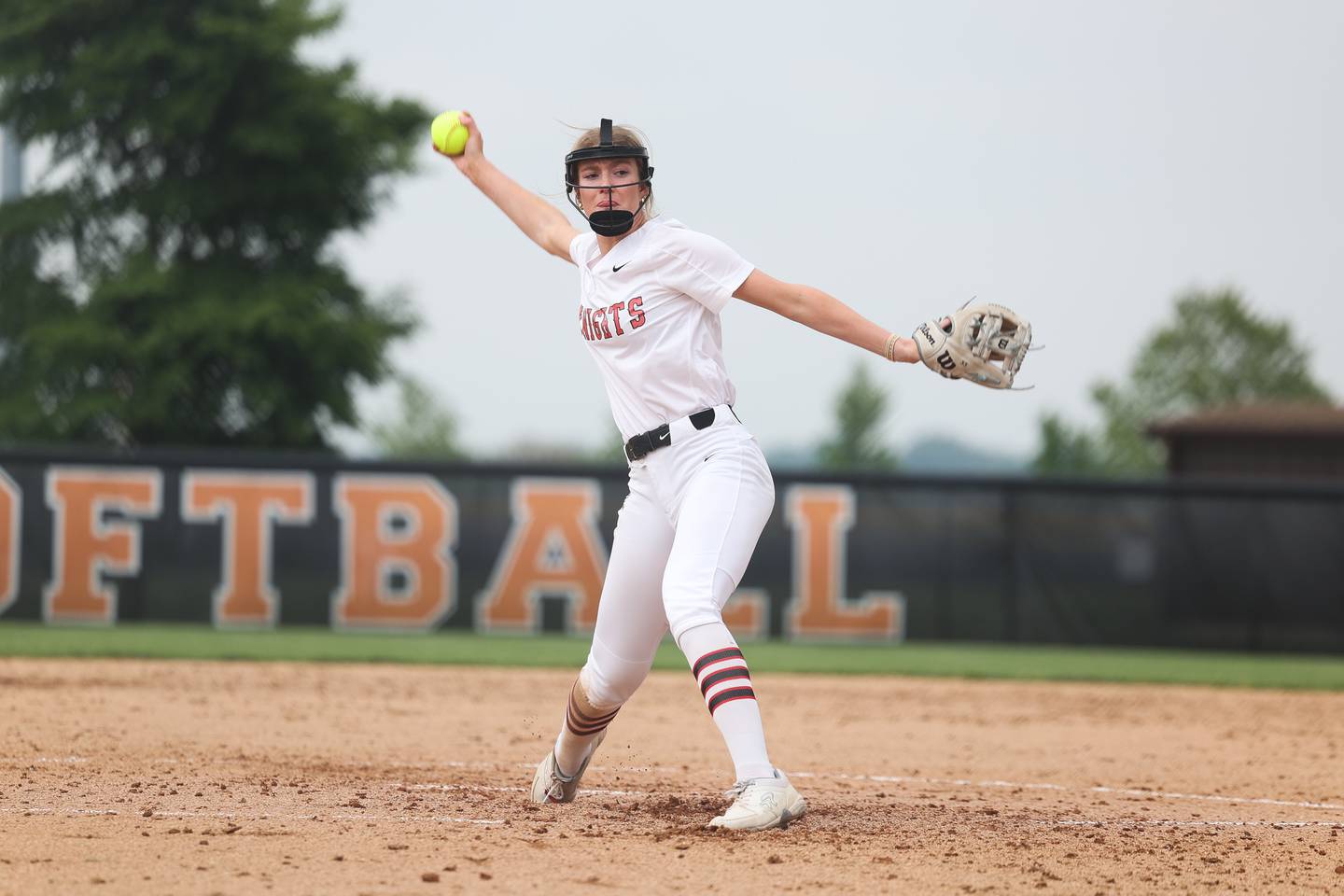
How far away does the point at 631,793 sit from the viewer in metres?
5.83

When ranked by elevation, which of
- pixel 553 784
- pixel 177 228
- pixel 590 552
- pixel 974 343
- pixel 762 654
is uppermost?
pixel 177 228

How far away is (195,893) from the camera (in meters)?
3.83

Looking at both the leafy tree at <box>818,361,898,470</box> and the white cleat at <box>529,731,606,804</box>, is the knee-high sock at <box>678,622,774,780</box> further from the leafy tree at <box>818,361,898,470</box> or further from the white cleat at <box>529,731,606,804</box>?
the leafy tree at <box>818,361,898,470</box>

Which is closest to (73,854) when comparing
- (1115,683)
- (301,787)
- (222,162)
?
(301,787)

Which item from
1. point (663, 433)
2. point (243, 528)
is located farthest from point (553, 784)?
point (243, 528)

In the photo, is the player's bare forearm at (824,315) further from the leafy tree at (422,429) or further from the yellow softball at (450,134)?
the leafy tree at (422,429)

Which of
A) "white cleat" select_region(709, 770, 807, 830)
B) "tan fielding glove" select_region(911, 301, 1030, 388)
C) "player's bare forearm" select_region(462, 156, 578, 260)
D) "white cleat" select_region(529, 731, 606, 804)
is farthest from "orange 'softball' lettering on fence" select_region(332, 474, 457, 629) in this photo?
"tan fielding glove" select_region(911, 301, 1030, 388)

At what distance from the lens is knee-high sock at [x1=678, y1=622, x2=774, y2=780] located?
15.2ft

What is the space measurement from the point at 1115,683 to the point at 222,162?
21.4 meters

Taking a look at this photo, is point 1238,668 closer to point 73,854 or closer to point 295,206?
point 73,854

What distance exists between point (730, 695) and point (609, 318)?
1249 mm

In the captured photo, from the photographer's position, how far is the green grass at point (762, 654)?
12461 millimetres

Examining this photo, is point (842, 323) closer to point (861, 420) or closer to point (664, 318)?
point (664, 318)

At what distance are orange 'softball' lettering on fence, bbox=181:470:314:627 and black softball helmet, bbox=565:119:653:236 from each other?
10.3 m
